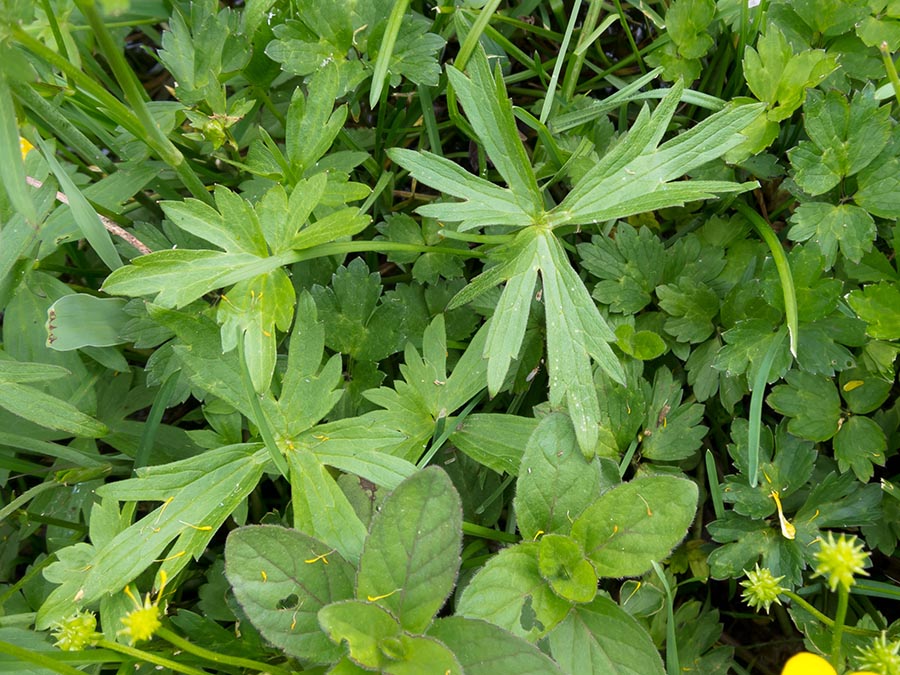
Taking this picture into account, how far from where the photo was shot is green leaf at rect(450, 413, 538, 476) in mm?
1805

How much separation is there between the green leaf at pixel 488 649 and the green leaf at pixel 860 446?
0.98 meters

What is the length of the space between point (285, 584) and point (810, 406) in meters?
1.33

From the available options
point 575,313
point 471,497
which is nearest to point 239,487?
point 471,497

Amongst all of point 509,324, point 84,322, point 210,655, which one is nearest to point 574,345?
point 509,324

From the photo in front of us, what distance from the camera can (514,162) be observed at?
1722mm

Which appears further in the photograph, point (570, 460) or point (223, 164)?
point (223, 164)

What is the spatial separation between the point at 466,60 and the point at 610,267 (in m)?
0.66

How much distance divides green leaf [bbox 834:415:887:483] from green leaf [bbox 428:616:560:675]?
981 mm

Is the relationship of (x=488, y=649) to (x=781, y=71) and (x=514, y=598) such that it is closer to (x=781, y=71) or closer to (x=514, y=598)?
(x=514, y=598)

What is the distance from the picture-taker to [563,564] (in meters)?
1.55

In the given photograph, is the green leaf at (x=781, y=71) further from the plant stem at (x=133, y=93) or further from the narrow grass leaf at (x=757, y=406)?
the plant stem at (x=133, y=93)

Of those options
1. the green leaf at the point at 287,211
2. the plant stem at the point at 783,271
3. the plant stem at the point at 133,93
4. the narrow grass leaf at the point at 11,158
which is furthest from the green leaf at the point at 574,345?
the narrow grass leaf at the point at 11,158

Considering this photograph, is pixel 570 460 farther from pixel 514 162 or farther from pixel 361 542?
pixel 514 162

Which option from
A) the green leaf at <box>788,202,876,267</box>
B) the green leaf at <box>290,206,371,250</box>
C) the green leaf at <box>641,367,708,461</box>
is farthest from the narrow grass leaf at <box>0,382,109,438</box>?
the green leaf at <box>788,202,876,267</box>
